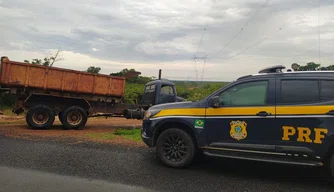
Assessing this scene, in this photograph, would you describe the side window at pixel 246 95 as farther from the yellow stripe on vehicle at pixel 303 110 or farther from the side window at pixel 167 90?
the side window at pixel 167 90

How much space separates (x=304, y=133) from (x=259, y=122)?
0.75m

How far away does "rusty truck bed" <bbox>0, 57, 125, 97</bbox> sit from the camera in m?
11.3

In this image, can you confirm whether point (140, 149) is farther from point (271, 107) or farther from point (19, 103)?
point (19, 103)

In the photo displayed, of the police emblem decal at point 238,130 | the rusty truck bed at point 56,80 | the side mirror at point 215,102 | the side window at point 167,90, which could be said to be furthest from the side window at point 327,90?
the rusty truck bed at point 56,80

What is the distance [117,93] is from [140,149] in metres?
5.77

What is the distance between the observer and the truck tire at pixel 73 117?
12117mm

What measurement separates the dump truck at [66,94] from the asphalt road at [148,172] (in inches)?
178

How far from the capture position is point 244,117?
5480 mm

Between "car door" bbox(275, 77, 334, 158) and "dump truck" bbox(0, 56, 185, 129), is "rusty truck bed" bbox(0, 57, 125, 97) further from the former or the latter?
"car door" bbox(275, 77, 334, 158)

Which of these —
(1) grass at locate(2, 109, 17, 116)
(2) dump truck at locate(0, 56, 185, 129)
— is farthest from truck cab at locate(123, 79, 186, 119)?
(1) grass at locate(2, 109, 17, 116)

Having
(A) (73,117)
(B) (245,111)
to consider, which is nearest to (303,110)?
(B) (245,111)

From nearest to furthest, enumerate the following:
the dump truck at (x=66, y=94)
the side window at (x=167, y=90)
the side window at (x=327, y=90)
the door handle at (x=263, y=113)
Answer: the side window at (x=327, y=90)
the door handle at (x=263, y=113)
the dump truck at (x=66, y=94)
the side window at (x=167, y=90)

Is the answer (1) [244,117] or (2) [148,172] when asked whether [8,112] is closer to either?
(2) [148,172]


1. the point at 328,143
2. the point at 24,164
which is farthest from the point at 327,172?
the point at 24,164
